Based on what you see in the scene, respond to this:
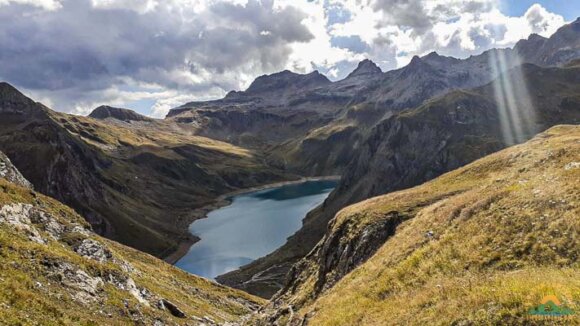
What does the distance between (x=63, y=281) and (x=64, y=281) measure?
10cm

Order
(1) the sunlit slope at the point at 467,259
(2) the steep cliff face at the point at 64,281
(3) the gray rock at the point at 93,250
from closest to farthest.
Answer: (1) the sunlit slope at the point at 467,259 → (2) the steep cliff face at the point at 64,281 → (3) the gray rock at the point at 93,250

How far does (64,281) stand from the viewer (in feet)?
113

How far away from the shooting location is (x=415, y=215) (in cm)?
4425

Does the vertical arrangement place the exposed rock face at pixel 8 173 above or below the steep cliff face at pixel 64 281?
above

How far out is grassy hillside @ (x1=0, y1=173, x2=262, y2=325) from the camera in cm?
2770

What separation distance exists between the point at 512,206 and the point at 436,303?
36.6 feet

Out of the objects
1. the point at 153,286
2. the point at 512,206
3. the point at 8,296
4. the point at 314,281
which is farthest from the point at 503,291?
the point at 153,286

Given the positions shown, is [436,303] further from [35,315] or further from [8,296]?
[8,296]

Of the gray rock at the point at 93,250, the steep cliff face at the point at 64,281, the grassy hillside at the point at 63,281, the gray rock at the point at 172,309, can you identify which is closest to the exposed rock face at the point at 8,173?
the steep cliff face at the point at 64,281

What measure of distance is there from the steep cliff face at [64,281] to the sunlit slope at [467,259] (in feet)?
47.1

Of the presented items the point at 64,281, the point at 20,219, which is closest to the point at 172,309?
the point at 64,281

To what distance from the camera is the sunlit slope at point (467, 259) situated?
19016 millimetres

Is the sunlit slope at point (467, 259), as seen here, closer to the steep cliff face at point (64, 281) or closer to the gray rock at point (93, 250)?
the steep cliff face at point (64, 281)

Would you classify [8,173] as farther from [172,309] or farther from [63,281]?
[63,281]
